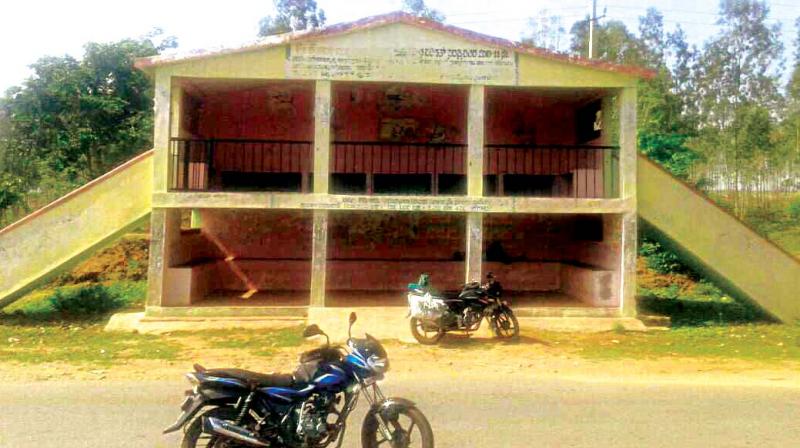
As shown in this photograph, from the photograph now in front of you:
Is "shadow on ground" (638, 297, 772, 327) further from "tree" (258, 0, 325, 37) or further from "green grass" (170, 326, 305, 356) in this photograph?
"tree" (258, 0, 325, 37)

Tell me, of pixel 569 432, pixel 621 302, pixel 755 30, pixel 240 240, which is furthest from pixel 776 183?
pixel 569 432

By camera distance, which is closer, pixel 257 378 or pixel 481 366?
pixel 257 378

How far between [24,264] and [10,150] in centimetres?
1234

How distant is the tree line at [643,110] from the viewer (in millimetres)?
21906

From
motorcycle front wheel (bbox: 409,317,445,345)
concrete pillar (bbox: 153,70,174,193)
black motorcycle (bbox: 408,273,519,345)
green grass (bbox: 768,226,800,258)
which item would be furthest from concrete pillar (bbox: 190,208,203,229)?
green grass (bbox: 768,226,800,258)

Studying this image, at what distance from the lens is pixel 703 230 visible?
43.2 ft

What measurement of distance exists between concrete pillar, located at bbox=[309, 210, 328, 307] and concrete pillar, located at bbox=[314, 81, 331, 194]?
0.55 metres

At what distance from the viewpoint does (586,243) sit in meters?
15.5

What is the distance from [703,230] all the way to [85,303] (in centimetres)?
1178

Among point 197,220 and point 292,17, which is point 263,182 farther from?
point 292,17

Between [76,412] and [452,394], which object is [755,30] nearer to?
[452,394]

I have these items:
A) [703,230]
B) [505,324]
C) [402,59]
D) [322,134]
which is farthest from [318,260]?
[703,230]

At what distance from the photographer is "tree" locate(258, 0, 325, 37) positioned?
124ft

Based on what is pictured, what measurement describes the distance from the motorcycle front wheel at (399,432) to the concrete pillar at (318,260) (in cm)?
780
